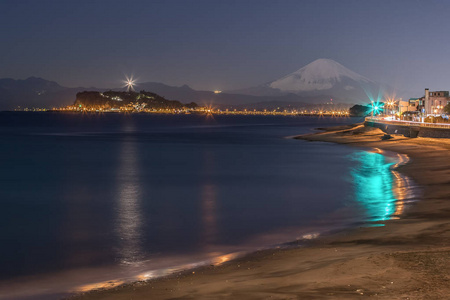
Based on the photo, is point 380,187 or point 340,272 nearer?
point 340,272

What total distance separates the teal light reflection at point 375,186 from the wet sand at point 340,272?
117 inches

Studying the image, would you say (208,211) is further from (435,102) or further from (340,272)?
(435,102)

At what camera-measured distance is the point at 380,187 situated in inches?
982

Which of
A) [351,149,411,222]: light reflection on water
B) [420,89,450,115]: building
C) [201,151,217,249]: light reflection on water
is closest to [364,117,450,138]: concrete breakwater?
[351,149,411,222]: light reflection on water

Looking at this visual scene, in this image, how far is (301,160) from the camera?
4247cm

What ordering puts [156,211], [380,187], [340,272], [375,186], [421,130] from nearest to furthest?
[340,272] → [156,211] → [380,187] → [375,186] → [421,130]

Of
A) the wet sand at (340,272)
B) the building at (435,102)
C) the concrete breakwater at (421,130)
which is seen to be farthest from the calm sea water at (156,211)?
the building at (435,102)

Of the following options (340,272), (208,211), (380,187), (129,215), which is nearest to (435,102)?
(380,187)

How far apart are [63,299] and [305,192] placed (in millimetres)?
17427

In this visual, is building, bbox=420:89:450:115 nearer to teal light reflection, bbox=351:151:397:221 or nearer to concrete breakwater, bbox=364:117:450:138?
concrete breakwater, bbox=364:117:450:138

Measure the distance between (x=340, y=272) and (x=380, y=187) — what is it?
17.4 meters

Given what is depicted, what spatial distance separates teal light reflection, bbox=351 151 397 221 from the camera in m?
18.1

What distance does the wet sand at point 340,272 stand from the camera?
743cm

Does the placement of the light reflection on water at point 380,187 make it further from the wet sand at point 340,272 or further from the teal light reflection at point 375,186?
the wet sand at point 340,272
